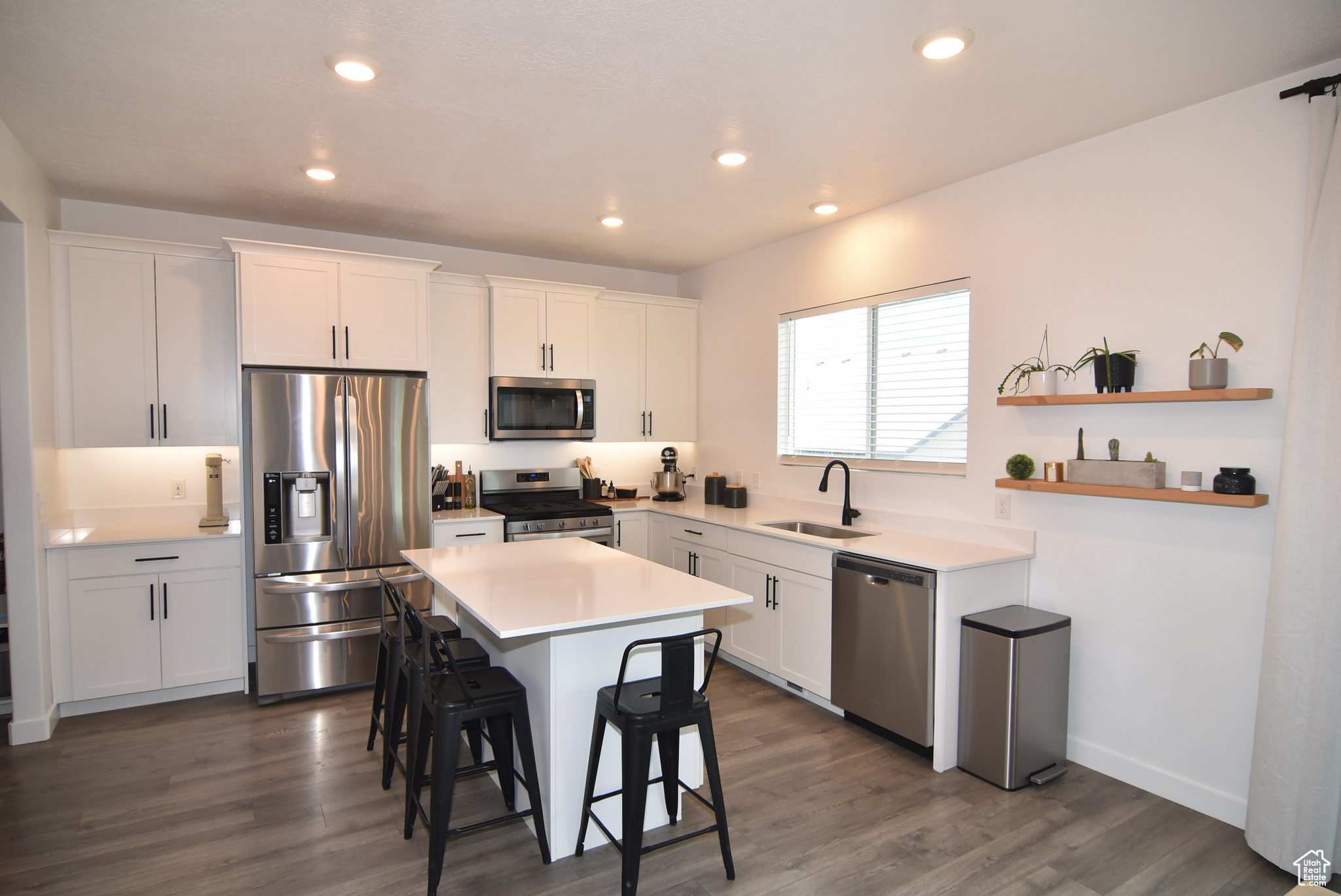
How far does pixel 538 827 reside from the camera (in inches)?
92.0

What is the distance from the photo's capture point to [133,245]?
378cm

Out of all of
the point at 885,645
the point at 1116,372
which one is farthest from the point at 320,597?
the point at 1116,372

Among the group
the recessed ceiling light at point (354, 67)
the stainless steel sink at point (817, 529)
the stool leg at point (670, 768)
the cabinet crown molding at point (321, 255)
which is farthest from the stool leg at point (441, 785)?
the cabinet crown molding at point (321, 255)

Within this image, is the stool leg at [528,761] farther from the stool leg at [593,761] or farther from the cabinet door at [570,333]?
the cabinet door at [570,333]

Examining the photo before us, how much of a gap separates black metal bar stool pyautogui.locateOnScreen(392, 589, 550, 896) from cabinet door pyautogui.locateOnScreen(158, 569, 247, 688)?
1.84 metres

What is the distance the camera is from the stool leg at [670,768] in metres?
2.45

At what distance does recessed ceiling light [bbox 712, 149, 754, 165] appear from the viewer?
3135mm

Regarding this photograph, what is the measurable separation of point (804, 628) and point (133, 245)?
13.4 feet

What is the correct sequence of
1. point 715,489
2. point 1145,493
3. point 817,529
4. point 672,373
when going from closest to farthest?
1. point 1145,493
2. point 817,529
3. point 715,489
4. point 672,373

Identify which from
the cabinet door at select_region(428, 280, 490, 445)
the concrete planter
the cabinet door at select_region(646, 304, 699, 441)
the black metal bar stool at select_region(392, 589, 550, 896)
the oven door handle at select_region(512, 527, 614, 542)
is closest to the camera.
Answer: the black metal bar stool at select_region(392, 589, 550, 896)

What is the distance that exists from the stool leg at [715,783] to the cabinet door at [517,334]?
3221 millimetres

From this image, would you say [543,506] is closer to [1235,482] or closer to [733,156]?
[733,156]

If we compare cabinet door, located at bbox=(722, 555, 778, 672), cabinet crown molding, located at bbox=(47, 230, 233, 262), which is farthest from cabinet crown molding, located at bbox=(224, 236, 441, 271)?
cabinet door, located at bbox=(722, 555, 778, 672)

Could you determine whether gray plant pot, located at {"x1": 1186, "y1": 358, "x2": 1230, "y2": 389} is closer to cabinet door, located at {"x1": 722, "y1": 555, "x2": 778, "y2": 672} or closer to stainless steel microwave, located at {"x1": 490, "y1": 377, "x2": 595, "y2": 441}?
cabinet door, located at {"x1": 722, "y1": 555, "x2": 778, "y2": 672}
